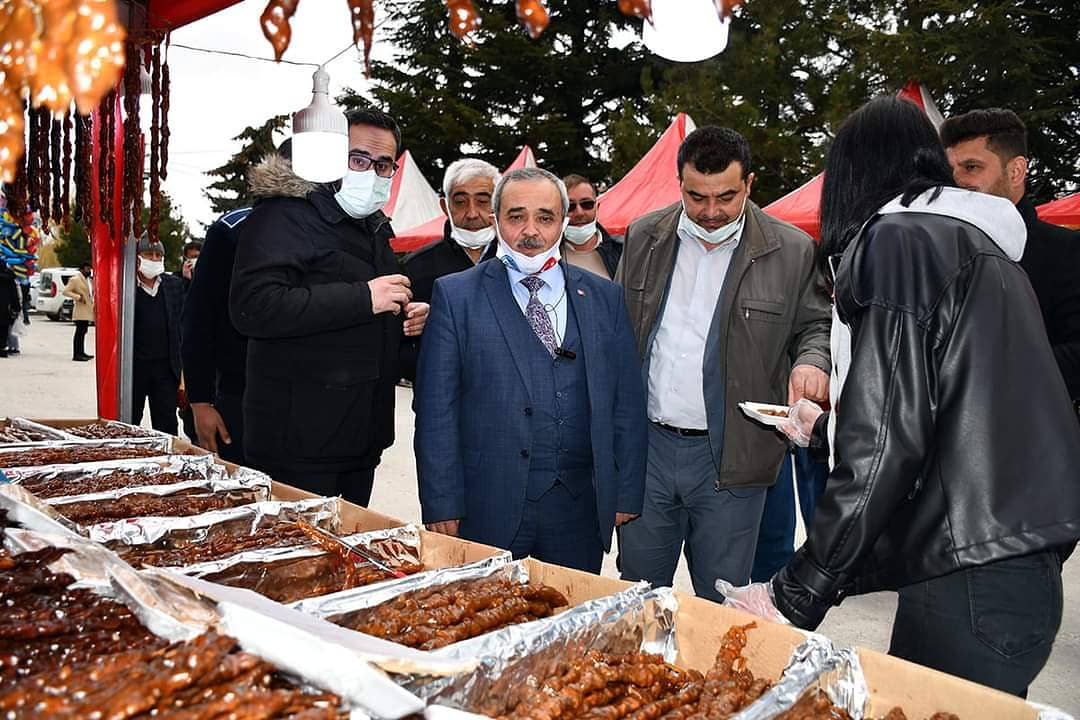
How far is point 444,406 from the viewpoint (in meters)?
2.89

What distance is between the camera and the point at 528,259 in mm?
2990

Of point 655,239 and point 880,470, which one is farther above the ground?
point 655,239

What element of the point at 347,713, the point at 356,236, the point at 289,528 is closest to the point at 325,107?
the point at 356,236

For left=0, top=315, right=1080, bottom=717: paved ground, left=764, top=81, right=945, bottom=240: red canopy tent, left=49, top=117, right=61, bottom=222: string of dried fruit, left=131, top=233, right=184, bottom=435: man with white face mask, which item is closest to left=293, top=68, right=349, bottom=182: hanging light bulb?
left=49, top=117, right=61, bottom=222: string of dried fruit

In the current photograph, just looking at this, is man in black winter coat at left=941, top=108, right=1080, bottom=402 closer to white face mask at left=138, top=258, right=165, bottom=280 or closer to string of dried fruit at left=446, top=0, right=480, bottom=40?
string of dried fruit at left=446, top=0, right=480, bottom=40

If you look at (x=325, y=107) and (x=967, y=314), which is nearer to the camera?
(x=967, y=314)

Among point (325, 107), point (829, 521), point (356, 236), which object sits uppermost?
point (325, 107)

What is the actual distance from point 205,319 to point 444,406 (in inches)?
64.4

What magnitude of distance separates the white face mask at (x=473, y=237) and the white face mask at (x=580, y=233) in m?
Result: 0.86

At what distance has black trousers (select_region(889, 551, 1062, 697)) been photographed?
1821 millimetres

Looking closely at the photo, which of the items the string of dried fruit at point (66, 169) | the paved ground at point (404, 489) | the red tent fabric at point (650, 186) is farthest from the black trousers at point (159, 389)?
the red tent fabric at point (650, 186)

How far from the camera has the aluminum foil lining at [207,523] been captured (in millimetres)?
2256

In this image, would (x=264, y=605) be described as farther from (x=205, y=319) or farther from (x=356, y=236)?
(x=205, y=319)

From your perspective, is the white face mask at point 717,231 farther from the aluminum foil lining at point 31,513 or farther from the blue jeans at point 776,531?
the aluminum foil lining at point 31,513
